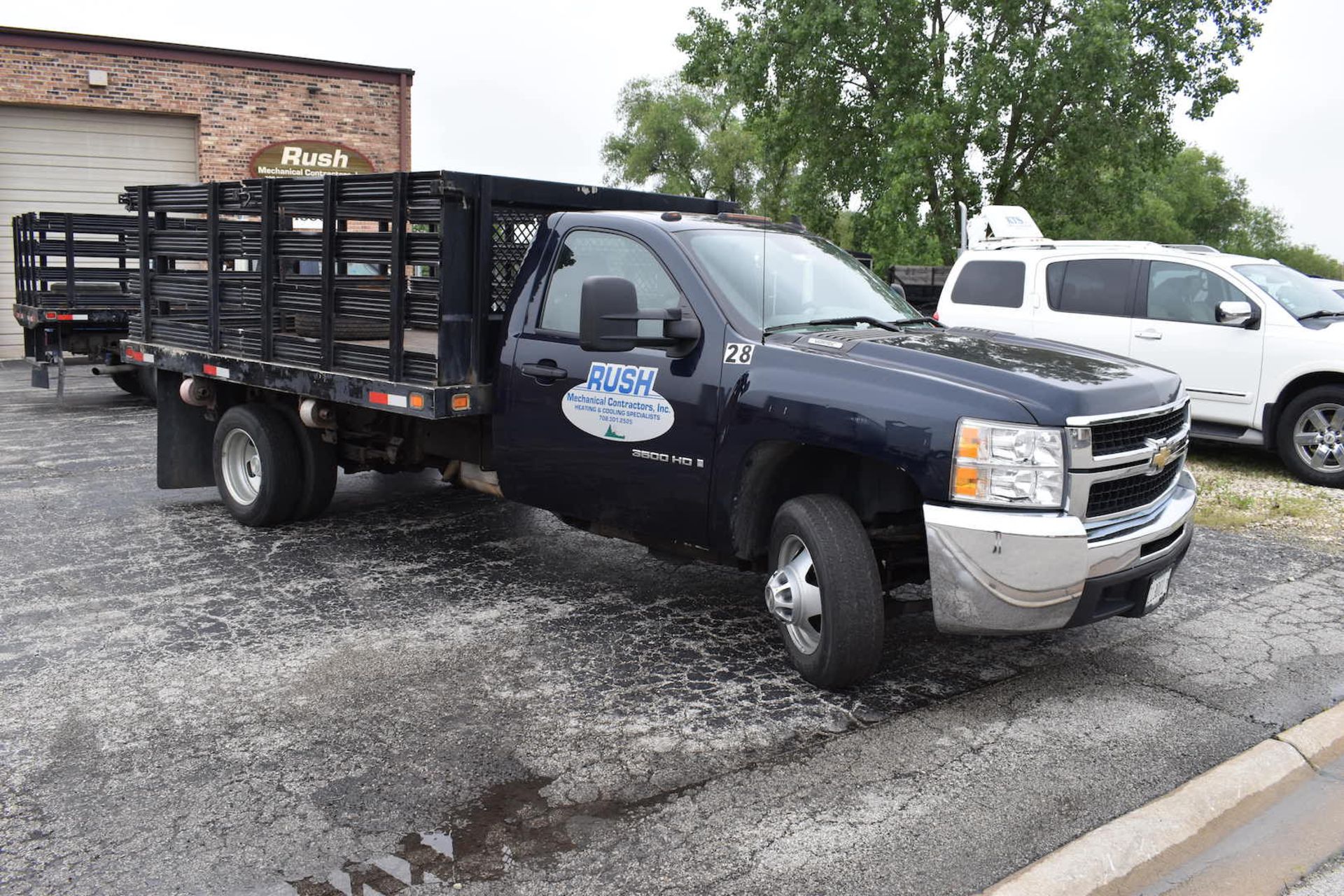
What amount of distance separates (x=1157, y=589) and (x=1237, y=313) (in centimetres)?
590

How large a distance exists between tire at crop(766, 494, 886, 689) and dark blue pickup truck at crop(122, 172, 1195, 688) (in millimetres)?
12

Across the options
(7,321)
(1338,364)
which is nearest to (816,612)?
(1338,364)

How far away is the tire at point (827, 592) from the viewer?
455 cm

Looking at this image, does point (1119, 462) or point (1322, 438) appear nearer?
point (1119, 462)

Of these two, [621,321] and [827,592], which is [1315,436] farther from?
[621,321]

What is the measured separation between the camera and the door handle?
565 cm

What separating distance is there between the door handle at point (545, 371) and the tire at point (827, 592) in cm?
140

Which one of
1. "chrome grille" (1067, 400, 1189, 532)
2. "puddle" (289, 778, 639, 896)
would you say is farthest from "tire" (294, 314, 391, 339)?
"chrome grille" (1067, 400, 1189, 532)

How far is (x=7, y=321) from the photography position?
68.8 feet

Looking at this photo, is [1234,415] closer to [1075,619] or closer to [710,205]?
[710,205]

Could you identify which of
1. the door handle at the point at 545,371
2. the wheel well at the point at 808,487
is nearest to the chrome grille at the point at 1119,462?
the wheel well at the point at 808,487

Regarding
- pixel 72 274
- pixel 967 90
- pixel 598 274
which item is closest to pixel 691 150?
pixel 967 90

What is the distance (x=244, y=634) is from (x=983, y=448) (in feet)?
11.5

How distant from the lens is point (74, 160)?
20734 mm
